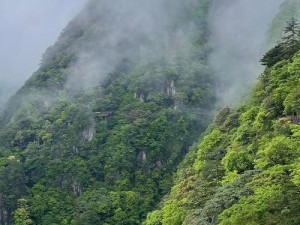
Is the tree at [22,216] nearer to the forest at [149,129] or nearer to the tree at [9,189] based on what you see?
the forest at [149,129]

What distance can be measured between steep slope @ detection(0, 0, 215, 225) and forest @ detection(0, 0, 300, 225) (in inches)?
10.7

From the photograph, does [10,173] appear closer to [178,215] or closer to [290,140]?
[178,215]

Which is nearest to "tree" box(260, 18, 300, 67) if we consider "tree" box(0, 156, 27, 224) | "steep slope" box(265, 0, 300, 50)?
"steep slope" box(265, 0, 300, 50)

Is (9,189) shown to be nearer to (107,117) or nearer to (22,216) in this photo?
(22,216)

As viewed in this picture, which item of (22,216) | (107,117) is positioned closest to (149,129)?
(107,117)

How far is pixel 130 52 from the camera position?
12688cm

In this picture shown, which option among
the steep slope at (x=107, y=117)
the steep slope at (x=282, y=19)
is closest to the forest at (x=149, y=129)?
the steep slope at (x=107, y=117)

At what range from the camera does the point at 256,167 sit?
33625mm

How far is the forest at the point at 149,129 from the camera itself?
34.1 meters

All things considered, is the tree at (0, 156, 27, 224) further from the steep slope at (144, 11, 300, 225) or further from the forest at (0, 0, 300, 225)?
the steep slope at (144, 11, 300, 225)

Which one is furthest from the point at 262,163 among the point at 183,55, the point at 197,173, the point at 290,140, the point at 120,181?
the point at 183,55

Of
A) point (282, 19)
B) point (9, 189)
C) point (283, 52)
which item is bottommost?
point (9, 189)

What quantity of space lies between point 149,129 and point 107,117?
11093mm

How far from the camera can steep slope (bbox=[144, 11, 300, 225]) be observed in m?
27.9
